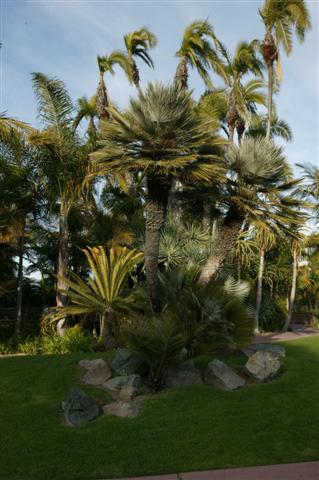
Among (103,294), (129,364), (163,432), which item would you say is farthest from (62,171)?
(163,432)

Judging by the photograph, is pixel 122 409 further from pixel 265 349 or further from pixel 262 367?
pixel 265 349

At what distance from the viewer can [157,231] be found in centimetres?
1087

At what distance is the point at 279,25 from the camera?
23266 mm

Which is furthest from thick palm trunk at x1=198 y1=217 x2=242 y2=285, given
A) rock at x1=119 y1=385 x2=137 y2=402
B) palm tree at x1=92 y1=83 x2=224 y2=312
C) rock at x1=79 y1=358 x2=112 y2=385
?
rock at x1=119 y1=385 x2=137 y2=402

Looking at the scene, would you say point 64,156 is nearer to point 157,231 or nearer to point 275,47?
point 157,231

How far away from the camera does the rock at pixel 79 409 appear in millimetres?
6961

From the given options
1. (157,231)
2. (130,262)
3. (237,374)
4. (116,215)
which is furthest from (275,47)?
(237,374)

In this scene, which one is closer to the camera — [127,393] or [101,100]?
[127,393]

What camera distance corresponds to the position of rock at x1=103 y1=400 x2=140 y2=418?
7.28 meters

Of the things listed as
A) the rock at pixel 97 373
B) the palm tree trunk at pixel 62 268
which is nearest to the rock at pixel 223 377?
the rock at pixel 97 373

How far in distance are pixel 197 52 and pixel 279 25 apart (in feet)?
14.4

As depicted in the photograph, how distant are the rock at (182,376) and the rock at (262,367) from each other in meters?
0.95

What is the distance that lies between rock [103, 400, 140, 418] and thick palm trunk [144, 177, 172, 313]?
334cm

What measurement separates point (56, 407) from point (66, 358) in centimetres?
278
